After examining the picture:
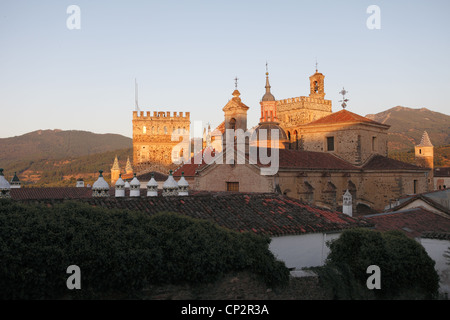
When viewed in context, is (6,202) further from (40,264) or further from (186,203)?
(186,203)

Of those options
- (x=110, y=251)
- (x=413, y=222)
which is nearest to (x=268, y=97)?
(x=413, y=222)

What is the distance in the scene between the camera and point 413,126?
13425 cm

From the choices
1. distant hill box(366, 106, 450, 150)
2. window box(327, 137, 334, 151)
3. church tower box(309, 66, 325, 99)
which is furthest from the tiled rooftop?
distant hill box(366, 106, 450, 150)

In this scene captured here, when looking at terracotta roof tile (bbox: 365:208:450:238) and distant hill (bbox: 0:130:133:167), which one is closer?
terracotta roof tile (bbox: 365:208:450:238)

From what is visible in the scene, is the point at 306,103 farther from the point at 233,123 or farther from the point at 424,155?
the point at 233,123

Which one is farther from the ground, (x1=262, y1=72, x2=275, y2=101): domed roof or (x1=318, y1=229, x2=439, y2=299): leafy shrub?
(x1=262, y1=72, x2=275, y2=101): domed roof

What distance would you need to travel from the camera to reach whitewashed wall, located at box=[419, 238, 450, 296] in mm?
13555

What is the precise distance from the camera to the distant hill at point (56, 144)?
375 feet

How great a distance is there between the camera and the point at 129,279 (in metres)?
8.02

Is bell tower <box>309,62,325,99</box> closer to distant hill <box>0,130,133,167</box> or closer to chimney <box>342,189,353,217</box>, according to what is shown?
chimney <box>342,189,353,217</box>

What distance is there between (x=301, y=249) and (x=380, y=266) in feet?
9.56

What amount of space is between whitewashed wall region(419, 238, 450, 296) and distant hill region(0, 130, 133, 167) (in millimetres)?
105521
